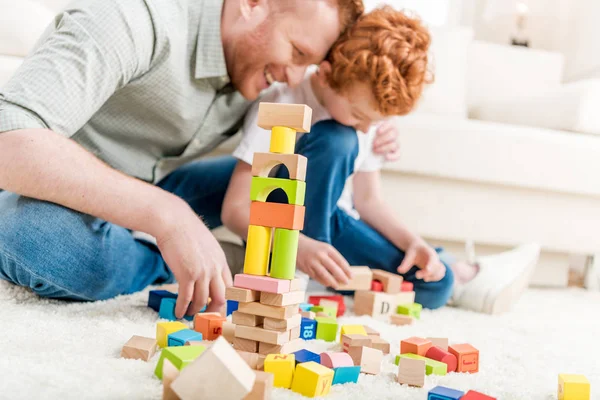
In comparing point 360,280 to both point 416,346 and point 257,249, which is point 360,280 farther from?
point 257,249

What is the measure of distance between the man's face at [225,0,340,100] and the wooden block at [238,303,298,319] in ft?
2.13

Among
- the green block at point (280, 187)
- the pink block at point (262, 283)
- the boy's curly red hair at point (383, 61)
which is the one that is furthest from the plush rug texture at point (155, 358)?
the boy's curly red hair at point (383, 61)

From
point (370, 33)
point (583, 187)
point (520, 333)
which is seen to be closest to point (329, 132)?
point (370, 33)

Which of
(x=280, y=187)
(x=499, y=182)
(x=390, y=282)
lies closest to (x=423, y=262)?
(x=390, y=282)

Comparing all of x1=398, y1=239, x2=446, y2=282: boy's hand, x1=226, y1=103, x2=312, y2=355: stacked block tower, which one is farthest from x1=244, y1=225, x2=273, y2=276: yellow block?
x1=398, y1=239, x2=446, y2=282: boy's hand

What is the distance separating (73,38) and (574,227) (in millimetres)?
1589

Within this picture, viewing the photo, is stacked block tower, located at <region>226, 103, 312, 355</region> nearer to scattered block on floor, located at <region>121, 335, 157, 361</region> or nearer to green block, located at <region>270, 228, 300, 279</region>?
green block, located at <region>270, 228, 300, 279</region>

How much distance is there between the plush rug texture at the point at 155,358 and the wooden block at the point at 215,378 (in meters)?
0.08

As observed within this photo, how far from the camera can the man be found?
0.88 metres

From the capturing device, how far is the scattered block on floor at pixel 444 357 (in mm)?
839

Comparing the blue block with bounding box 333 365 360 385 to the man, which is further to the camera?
the man

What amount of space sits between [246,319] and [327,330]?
0.91 ft

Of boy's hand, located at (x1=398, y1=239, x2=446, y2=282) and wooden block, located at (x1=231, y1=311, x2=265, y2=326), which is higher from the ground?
wooden block, located at (x1=231, y1=311, x2=265, y2=326)

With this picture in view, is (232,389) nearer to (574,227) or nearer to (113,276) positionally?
(113,276)
